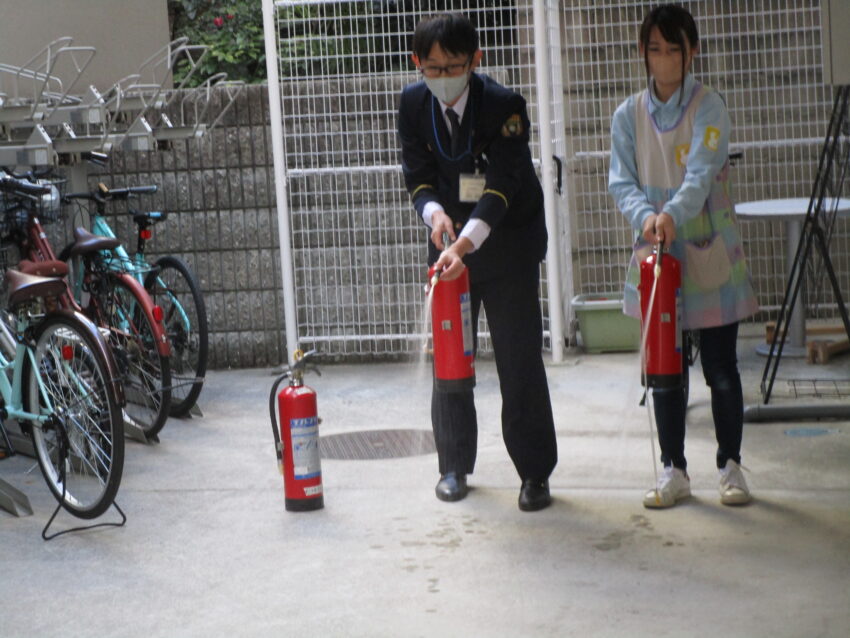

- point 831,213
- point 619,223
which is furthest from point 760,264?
point 831,213

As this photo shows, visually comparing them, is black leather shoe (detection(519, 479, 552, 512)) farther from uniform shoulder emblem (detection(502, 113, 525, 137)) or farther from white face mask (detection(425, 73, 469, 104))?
white face mask (detection(425, 73, 469, 104))

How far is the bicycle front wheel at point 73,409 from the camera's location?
13.4ft

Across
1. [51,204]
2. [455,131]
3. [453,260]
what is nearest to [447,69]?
[455,131]

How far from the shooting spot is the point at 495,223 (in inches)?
150

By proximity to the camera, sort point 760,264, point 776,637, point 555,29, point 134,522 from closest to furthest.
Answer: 1. point 776,637
2. point 134,522
3. point 555,29
4. point 760,264

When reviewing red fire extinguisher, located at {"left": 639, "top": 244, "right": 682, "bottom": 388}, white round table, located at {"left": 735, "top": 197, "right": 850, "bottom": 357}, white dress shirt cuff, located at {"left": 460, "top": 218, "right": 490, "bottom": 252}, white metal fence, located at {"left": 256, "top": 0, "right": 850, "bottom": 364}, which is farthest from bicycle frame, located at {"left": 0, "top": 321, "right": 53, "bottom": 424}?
white round table, located at {"left": 735, "top": 197, "right": 850, "bottom": 357}

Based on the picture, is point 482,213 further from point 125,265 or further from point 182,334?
point 182,334

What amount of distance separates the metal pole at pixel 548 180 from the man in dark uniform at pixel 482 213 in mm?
2193

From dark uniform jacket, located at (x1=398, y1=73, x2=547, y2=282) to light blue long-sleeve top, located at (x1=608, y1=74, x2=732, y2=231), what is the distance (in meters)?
0.29

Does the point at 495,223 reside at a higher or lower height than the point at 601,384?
higher

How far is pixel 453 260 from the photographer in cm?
372

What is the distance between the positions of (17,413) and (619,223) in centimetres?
401

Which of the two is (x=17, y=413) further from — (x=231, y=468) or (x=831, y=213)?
(x=831, y=213)

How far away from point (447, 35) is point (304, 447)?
1455 millimetres
